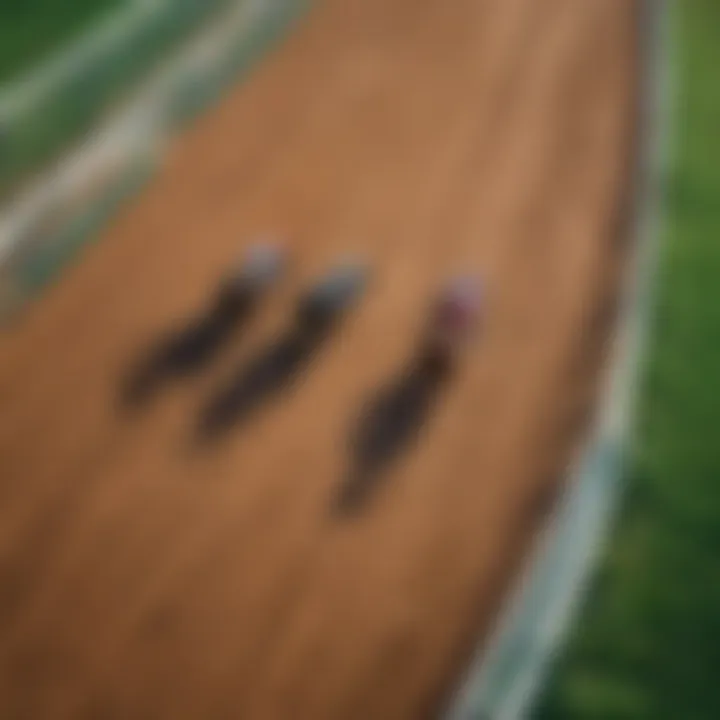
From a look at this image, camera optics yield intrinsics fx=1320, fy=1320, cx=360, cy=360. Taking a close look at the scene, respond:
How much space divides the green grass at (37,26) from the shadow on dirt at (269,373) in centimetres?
43

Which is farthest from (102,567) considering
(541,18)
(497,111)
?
(541,18)

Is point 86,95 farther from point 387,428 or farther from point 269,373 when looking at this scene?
point 387,428

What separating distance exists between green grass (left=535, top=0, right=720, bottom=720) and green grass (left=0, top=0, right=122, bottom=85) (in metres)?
0.69

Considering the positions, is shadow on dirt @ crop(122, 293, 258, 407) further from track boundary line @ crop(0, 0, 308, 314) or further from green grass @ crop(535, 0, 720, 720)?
green grass @ crop(535, 0, 720, 720)

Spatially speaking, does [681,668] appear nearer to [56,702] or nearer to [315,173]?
[56,702]

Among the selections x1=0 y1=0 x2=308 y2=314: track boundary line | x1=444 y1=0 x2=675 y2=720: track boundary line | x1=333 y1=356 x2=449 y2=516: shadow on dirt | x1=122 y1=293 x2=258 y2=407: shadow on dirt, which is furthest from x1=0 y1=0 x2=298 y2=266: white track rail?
x1=444 y1=0 x2=675 y2=720: track boundary line

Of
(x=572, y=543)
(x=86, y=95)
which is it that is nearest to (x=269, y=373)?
(x=572, y=543)

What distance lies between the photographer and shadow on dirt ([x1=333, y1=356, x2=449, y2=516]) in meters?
1.08

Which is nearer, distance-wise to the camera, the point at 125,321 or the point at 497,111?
the point at 125,321

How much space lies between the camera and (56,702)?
883 mm

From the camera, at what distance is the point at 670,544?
1.04m

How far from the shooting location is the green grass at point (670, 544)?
3.04 feet

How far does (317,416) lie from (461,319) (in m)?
0.19

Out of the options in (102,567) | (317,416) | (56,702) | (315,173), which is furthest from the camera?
(315,173)
